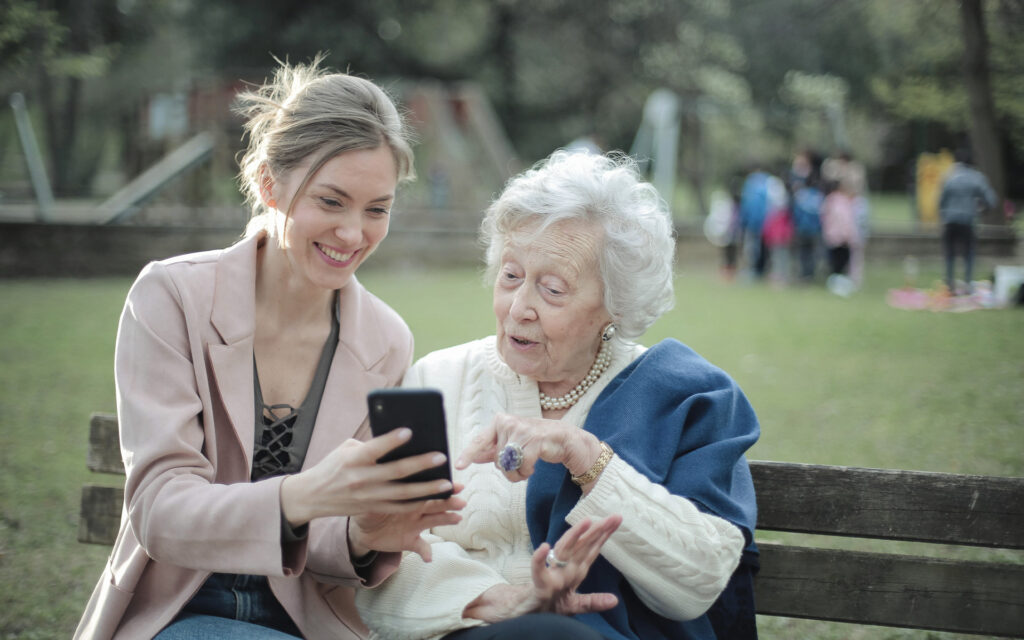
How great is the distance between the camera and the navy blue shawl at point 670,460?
8.32 ft

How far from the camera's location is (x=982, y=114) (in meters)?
19.4

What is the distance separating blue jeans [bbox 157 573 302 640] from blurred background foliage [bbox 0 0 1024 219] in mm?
15447

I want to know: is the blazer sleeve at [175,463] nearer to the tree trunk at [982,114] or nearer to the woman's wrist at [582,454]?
the woman's wrist at [582,454]

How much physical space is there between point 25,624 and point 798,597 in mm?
2958

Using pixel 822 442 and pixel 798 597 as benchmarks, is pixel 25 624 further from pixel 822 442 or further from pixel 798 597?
pixel 822 442

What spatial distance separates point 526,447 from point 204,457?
831 millimetres

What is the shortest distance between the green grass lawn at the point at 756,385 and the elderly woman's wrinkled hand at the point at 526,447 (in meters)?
2.02

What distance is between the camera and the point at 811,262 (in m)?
17.1

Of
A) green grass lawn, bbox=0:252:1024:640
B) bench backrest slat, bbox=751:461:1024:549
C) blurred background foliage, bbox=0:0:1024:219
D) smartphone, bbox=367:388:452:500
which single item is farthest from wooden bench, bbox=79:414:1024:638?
blurred background foliage, bbox=0:0:1024:219

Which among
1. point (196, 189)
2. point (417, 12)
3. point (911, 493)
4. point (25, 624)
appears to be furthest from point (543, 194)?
point (417, 12)

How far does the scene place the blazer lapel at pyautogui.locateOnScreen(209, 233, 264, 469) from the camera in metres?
2.54

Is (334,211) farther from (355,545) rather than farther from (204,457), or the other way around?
(355,545)

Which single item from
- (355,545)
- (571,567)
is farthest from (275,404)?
(571,567)

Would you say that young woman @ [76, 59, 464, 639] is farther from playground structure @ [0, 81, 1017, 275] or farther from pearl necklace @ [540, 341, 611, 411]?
playground structure @ [0, 81, 1017, 275]
